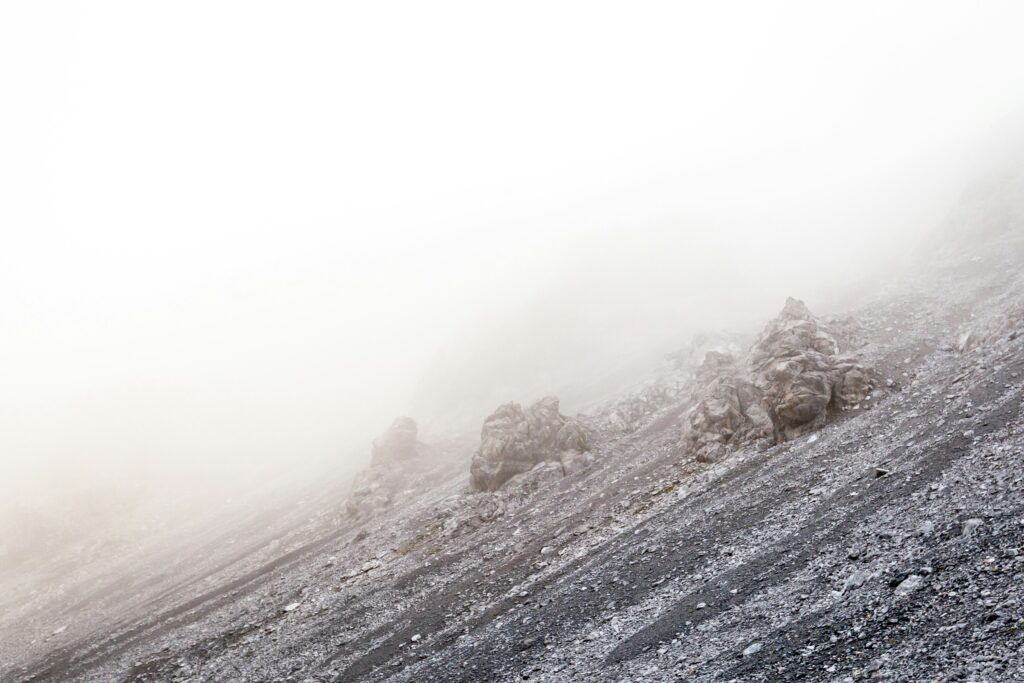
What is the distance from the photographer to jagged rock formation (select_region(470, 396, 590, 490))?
4147cm

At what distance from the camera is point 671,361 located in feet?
211

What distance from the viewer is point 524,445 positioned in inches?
1689

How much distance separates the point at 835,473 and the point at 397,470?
45470 mm

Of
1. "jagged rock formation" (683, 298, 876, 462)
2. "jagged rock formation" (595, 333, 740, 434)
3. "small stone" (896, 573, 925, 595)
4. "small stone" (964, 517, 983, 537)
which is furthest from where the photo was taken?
"jagged rock formation" (595, 333, 740, 434)

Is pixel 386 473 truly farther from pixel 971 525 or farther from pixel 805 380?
pixel 971 525

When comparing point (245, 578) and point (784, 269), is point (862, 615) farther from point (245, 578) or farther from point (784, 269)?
point (784, 269)

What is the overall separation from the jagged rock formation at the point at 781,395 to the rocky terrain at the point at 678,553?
0.60ft

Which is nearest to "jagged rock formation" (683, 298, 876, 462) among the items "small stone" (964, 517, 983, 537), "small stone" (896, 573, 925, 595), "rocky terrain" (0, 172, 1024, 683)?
"rocky terrain" (0, 172, 1024, 683)

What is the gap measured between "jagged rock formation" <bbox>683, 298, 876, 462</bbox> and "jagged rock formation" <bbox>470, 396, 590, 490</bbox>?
10.4 metres

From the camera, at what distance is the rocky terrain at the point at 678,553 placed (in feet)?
44.5

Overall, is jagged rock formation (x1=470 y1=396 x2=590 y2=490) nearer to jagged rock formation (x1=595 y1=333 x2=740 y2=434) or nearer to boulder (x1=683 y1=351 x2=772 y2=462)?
jagged rock formation (x1=595 y1=333 x2=740 y2=434)

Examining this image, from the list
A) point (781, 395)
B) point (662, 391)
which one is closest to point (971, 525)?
point (781, 395)

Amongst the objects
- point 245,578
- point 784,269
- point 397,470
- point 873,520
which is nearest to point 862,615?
point 873,520

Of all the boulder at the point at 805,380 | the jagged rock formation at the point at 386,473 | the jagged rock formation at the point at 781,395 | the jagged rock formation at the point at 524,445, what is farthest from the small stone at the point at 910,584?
the jagged rock formation at the point at 386,473
